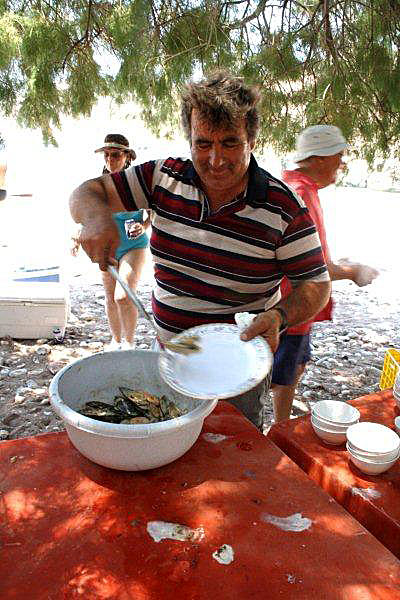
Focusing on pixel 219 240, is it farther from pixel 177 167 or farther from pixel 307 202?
pixel 307 202

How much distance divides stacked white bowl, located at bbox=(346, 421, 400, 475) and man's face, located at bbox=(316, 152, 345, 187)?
Result: 74.6 inches

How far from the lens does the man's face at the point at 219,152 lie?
176 cm

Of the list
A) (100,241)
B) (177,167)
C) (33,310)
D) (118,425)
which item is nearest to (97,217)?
(100,241)

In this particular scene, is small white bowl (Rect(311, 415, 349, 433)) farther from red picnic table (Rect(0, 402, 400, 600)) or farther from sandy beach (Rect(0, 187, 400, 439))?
sandy beach (Rect(0, 187, 400, 439))

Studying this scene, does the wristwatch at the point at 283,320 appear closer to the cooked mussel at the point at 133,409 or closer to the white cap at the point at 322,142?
the cooked mussel at the point at 133,409

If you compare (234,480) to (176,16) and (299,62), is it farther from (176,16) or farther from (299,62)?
(299,62)

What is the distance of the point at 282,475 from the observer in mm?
1422

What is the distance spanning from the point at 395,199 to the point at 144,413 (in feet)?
58.7

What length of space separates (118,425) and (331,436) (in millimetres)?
877

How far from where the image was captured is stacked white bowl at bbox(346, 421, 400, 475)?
1558 mm

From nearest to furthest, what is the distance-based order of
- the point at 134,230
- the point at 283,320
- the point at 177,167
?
the point at 283,320
the point at 177,167
the point at 134,230

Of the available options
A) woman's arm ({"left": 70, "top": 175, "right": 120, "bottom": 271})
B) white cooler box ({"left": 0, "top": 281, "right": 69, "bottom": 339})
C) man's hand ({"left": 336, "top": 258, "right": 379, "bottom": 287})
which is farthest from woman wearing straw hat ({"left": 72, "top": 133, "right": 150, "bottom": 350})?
woman's arm ({"left": 70, "top": 175, "right": 120, "bottom": 271})

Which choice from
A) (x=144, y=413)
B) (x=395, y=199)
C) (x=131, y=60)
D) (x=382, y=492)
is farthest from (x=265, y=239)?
(x=395, y=199)

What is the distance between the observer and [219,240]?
191cm
